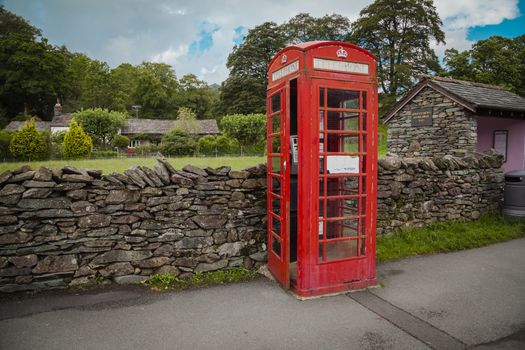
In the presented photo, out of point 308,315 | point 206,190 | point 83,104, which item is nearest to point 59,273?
point 206,190

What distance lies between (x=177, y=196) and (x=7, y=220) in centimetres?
194

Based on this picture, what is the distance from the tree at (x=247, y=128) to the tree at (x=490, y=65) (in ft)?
65.1

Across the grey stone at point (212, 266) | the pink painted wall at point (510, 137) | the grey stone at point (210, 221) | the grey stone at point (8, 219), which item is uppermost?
the pink painted wall at point (510, 137)

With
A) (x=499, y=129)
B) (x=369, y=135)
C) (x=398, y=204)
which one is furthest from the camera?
(x=499, y=129)

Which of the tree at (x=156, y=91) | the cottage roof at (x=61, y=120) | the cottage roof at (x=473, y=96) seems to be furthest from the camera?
→ the tree at (x=156, y=91)

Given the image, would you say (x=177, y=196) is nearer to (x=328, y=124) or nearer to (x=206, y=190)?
(x=206, y=190)

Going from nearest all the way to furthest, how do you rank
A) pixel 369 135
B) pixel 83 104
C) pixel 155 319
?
pixel 155 319 < pixel 369 135 < pixel 83 104

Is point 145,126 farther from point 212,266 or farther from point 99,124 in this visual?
point 212,266

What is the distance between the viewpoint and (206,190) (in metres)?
4.65

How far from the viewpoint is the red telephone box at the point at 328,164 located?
3834 mm

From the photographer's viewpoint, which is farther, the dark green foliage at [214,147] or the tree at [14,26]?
the tree at [14,26]

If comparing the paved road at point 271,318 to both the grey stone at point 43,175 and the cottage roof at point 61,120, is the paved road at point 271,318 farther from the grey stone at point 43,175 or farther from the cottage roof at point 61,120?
the cottage roof at point 61,120

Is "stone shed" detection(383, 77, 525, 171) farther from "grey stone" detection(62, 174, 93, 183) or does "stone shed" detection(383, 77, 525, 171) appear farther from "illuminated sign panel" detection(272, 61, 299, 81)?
"grey stone" detection(62, 174, 93, 183)

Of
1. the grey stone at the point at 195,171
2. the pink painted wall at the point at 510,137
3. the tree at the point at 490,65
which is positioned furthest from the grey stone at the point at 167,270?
the tree at the point at 490,65
